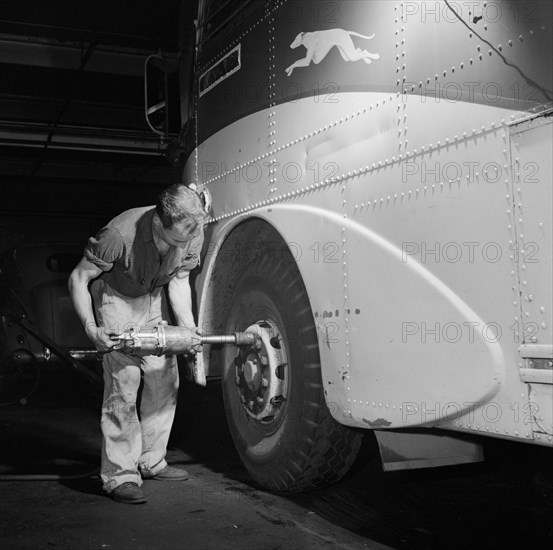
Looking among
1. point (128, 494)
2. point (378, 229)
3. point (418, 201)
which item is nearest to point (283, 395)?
point (128, 494)

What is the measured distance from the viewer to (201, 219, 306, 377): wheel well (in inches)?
152

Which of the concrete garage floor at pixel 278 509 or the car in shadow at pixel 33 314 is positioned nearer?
the concrete garage floor at pixel 278 509

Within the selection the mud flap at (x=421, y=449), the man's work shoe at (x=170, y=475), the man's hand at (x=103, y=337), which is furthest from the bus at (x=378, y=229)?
the man's hand at (x=103, y=337)

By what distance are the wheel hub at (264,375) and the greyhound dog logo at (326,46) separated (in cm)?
127

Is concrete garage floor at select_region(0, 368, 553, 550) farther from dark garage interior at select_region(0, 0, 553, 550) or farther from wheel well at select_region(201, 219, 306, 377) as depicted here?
wheel well at select_region(201, 219, 306, 377)

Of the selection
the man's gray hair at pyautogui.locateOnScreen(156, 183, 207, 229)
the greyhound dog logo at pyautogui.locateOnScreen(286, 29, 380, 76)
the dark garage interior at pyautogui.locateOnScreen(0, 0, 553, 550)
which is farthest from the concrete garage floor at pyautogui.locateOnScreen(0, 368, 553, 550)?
the greyhound dog logo at pyautogui.locateOnScreen(286, 29, 380, 76)

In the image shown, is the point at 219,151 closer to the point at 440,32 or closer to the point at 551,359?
the point at 440,32

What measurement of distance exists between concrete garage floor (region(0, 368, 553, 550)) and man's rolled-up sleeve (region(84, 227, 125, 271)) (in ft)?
3.92

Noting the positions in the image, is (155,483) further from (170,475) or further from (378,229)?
(378,229)

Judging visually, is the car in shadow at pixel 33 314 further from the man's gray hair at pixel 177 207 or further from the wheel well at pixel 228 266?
the man's gray hair at pixel 177 207

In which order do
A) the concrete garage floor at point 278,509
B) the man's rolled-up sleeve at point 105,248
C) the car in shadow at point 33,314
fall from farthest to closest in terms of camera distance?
the car in shadow at point 33,314, the man's rolled-up sleeve at point 105,248, the concrete garage floor at point 278,509

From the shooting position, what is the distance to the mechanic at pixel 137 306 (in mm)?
3736

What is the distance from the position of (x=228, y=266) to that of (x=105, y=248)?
0.75m

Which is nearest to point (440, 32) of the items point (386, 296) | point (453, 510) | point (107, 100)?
point (386, 296)
